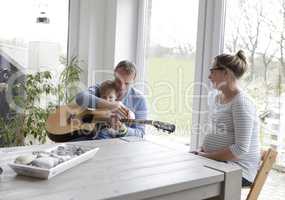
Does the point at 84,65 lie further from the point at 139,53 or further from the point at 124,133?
the point at 124,133

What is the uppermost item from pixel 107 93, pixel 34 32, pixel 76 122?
pixel 34 32

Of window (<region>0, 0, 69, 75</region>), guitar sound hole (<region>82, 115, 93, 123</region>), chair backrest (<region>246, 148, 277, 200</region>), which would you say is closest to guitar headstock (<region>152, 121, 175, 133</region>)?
chair backrest (<region>246, 148, 277, 200</region>)

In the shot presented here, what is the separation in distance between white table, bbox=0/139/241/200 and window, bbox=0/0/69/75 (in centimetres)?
175

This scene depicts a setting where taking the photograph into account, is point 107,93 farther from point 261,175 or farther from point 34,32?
point 261,175

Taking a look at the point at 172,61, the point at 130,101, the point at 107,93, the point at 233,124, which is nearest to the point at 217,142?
the point at 233,124

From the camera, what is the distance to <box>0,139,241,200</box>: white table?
132cm

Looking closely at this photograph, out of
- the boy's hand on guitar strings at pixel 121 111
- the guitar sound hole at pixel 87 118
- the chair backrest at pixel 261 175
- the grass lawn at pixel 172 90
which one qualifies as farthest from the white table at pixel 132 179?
the grass lawn at pixel 172 90

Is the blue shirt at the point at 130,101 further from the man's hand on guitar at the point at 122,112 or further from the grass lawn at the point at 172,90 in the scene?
the grass lawn at the point at 172,90

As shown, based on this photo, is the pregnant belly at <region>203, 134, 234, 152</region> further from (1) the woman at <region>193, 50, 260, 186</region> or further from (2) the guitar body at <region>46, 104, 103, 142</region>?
(2) the guitar body at <region>46, 104, 103, 142</region>

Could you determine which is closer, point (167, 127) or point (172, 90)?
point (167, 127)

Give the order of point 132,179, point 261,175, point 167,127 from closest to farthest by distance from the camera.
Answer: point 132,179 < point 261,175 < point 167,127

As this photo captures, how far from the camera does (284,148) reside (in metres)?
2.40

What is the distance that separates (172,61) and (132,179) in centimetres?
183

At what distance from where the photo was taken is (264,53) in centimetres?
252
